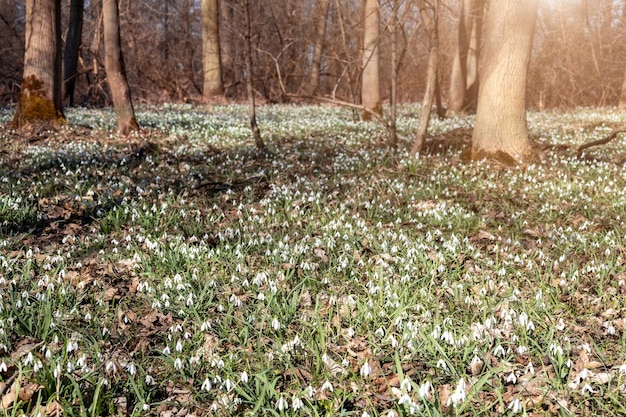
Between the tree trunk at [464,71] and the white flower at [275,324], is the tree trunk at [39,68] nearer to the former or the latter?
the white flower at [275,324]

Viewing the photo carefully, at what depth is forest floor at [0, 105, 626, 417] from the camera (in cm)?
293

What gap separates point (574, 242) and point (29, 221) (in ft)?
19.5

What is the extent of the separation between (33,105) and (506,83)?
33.3 ft

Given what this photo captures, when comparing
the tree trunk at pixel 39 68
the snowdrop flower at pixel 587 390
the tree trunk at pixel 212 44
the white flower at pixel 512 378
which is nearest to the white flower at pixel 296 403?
the white flower at pixel 512 378

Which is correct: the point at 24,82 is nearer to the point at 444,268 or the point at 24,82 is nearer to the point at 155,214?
the point at 155,214

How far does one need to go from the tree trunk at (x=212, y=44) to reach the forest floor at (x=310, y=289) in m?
17.3

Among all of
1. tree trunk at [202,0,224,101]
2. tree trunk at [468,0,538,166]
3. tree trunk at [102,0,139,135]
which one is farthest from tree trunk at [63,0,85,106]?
tree trunk at [468,0,538,166]

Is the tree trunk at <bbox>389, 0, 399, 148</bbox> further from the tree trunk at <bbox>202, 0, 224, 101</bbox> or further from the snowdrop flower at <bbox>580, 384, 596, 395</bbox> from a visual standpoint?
the tree trunk at <bbox>202, 0, 224, 101</bbox>

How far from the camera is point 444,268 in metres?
4.63

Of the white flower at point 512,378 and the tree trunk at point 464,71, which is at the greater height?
the tree trunk at point 464,71

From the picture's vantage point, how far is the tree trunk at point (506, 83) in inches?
348

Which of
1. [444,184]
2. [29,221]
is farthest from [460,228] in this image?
[29,221]

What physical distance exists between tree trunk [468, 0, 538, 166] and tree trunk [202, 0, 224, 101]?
58.3 ft

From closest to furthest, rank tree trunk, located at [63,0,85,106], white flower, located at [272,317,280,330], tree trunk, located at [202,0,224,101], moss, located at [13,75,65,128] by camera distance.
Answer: white flower, located at [272,317,280,330], moss, located at [13,75,65,128], tree trunk, located at [63,0,85,106], tree trunk, located at [202,0,224,101]
